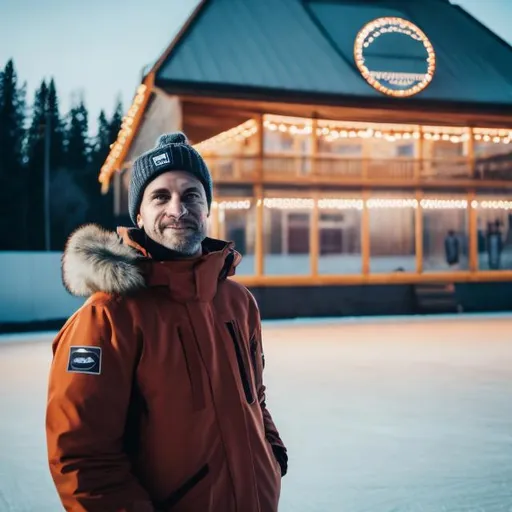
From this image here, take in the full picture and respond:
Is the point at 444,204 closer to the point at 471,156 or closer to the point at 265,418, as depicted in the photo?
the point at 471,156

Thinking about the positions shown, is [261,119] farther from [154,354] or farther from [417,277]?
[154,354]

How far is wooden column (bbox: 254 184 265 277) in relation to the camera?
14336mm

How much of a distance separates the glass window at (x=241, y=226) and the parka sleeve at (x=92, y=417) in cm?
1262

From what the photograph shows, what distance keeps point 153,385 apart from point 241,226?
12.9 metres

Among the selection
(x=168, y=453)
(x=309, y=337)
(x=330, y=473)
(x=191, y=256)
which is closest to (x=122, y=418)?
(x=168, y=453)

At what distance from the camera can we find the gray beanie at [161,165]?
5.89 feet

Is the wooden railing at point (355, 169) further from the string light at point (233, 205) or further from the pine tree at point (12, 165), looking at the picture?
the pine tree at point (12, 165)

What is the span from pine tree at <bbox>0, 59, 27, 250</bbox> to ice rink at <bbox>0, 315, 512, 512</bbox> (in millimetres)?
23373

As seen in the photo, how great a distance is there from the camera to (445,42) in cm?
1683

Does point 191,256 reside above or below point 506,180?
below

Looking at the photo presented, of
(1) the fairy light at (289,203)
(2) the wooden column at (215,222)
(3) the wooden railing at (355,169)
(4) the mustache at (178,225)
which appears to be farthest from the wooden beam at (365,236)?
(4) the mustache at (178,225)

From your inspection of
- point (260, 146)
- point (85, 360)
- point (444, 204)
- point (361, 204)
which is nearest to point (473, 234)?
point (444, 204)

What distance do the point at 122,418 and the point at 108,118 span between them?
3592cm

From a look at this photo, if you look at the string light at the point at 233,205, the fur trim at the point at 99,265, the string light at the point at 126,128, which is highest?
the string light at the point at 126,128
